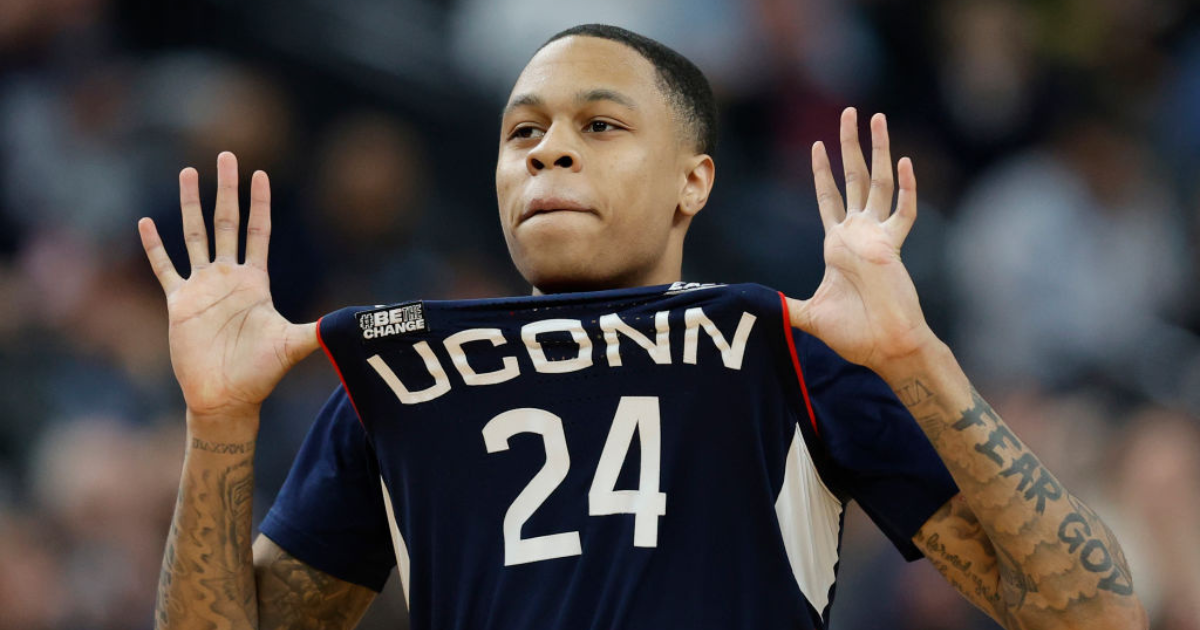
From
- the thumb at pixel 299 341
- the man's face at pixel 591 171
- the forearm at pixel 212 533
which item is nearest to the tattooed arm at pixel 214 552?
the forearm at pixel 212 533

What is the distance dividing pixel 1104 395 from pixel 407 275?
270 centimetres

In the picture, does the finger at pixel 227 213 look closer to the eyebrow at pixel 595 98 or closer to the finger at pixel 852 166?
the eyebrow at pixel 595 98

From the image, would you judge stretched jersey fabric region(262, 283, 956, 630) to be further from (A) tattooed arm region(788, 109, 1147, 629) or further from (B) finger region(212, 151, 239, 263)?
(B) finger region(212, 151, 239, 263)

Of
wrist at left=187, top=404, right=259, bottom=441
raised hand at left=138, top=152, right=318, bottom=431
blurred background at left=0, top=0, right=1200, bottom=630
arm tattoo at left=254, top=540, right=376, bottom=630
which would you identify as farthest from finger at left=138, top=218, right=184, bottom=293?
blurred background at left=0, top=0, right=1200, bottom=630

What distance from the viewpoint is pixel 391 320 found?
96.0 inches

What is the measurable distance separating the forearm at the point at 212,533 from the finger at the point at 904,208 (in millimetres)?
1155

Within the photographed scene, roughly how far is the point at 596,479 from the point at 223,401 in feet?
2.20

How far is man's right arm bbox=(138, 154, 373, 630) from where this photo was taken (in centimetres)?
251

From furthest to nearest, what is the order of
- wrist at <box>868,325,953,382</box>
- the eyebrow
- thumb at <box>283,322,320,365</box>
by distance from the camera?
the eyebrow → thumb at <box>283,322,320,365</box> → wrist at <box>868,325,953,382</box>

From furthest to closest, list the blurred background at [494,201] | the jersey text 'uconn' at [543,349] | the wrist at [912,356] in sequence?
the blurred background at [494,201] → the jersey text 'uconn' at [543,349] → the wrist at [912,356]

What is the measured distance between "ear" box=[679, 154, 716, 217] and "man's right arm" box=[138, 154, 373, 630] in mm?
848

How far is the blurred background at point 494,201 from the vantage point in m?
4.99

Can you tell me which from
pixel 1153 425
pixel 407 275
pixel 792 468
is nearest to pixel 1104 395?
pixel 1153 425

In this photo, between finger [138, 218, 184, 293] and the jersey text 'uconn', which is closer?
the jersey text 'uconn'
